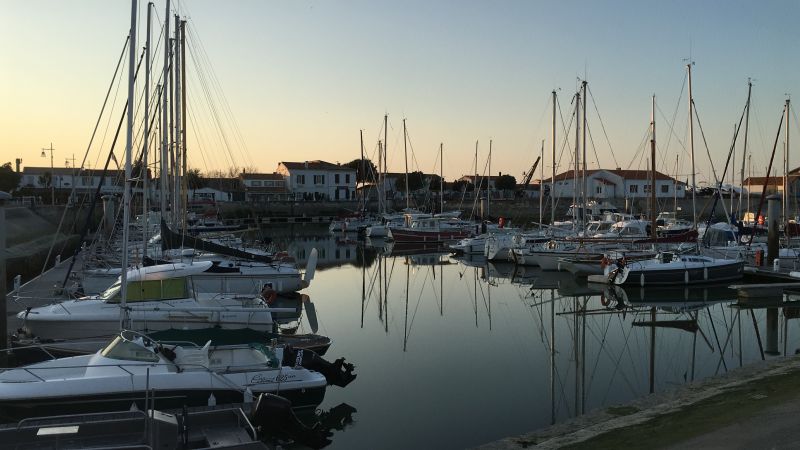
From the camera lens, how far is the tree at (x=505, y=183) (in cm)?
12106

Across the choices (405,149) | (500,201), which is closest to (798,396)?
(405,149)

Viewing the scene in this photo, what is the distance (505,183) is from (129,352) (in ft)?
367

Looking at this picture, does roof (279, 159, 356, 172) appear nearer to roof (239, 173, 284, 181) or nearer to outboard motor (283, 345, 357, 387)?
roof (239, 173, 284, 181)

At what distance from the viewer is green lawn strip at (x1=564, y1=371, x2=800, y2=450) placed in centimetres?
932

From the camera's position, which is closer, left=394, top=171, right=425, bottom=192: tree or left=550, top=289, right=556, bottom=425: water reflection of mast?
left=550, top=289, right=556, bottom=425: water reflection of mast

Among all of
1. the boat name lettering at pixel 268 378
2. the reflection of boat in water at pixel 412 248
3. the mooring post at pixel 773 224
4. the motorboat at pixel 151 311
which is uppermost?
the mooring post at pixel 773 224

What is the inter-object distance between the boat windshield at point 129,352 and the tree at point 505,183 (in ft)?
364

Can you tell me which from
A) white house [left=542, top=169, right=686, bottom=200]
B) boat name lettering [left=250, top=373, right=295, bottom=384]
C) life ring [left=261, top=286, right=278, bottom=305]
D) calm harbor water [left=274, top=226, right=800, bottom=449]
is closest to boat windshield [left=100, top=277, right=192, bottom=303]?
calm harbor water [left=274, top=226, right=800, bottom=449]

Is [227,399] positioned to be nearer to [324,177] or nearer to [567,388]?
[567,388]

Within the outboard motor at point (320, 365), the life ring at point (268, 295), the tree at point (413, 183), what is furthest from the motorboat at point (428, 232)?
the tree at point (413, 183)

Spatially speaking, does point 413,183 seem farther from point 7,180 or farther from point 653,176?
point 653,176

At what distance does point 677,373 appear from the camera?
1647cm

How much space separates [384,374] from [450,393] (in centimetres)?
231

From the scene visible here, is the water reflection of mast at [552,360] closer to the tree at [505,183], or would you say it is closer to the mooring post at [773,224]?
the mooring post at [773,224]
